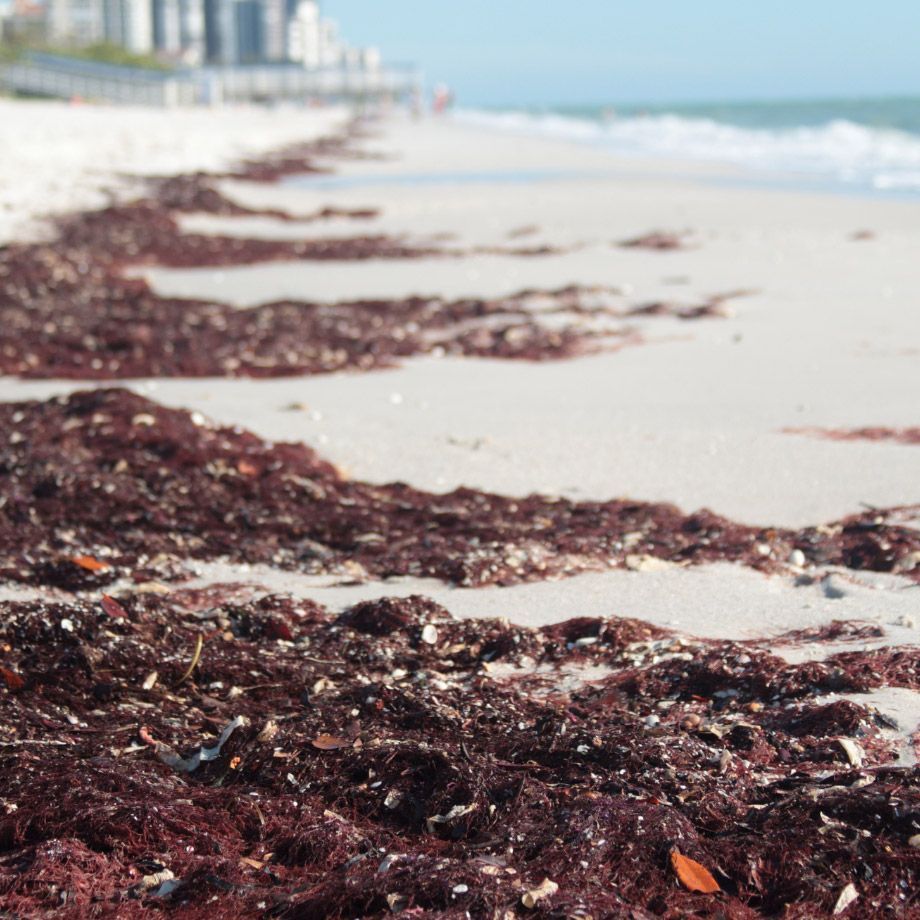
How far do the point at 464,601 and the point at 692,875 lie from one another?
5.52ft

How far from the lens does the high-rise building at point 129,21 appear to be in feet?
530

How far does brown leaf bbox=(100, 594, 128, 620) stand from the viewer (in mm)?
3611

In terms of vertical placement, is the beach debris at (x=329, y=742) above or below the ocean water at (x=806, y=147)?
below

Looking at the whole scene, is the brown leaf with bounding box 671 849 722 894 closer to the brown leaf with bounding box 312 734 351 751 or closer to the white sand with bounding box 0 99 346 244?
the brown leaf with bounding box 312 734 351 751

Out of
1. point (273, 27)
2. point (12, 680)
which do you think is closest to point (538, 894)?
point (12, 680)

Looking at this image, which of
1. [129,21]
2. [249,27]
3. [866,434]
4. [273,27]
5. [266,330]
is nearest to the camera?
[866,434]

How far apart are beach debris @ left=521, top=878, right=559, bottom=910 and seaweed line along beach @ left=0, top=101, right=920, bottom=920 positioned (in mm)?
13

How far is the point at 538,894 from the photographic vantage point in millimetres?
2268

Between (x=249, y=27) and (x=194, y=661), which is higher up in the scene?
(x=249, y=27)

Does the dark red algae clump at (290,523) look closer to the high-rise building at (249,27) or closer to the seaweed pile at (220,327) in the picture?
the seaweed pile at (220,327)

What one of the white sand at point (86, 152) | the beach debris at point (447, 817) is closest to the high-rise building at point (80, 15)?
the white sand at point (86, 152)

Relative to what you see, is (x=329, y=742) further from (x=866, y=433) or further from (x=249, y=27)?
(x=249, y=27)

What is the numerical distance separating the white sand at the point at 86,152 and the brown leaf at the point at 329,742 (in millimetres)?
10129

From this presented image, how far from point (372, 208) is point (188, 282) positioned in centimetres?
581
